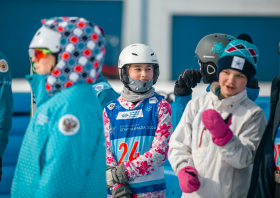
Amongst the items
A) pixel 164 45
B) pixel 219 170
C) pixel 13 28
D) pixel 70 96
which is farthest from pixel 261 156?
pixel 13 28

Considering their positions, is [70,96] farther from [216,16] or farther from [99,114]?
[216,16]

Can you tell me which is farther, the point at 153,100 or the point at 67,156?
the point at 153,100

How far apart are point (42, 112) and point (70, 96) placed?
0.48 ft

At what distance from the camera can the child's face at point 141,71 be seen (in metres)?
2.28

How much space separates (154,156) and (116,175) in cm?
27

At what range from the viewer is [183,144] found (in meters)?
1.75

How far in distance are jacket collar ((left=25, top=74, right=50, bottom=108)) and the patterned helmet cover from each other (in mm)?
21

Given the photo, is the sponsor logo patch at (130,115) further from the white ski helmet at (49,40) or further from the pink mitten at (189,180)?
the white ski helmet at (49,40)

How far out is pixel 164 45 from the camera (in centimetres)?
784

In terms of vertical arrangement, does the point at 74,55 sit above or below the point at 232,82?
above

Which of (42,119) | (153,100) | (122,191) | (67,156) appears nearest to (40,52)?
(42,119)

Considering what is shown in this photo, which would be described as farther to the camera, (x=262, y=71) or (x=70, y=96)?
(x=262, y=71)

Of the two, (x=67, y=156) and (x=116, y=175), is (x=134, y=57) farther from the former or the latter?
(x=67, y=156)

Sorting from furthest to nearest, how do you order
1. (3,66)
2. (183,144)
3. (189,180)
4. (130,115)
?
(3,66) < (130,115) < (183,144) < (189,180)
